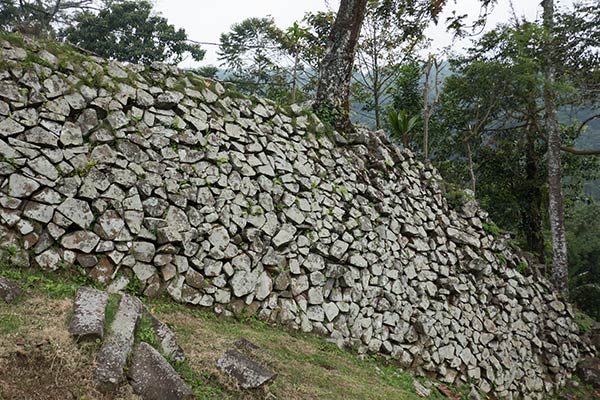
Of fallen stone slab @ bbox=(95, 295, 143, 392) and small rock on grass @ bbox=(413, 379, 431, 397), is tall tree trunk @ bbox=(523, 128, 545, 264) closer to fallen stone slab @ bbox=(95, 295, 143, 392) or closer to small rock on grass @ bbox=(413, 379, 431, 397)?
small rock on grass @ bbox=(413, 379, 431, 397)

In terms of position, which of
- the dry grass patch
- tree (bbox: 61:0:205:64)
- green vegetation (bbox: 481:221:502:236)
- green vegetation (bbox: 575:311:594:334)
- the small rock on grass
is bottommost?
the small rock on grass

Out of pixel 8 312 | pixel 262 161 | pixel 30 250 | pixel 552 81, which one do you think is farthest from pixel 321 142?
pixel 552 81

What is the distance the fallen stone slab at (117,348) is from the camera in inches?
104

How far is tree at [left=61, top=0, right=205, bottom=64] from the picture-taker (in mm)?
17609

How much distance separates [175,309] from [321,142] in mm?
3390

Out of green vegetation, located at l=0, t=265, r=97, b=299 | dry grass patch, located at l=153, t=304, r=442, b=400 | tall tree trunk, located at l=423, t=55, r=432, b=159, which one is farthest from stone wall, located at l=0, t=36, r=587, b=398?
tall tree trunk, located at l=423, t=55, r=432, b=159

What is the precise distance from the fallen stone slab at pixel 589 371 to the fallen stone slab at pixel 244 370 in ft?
24.5

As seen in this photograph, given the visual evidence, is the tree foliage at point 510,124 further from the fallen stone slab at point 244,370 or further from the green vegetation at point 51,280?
the green vegetation at point 51,280

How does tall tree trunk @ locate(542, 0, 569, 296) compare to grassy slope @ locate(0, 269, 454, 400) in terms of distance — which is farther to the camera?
tall tree trunk @ locate(542, 0, 569, 296)

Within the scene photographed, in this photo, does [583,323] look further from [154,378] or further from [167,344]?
[154,378]

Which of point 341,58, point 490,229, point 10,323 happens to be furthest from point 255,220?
point 490,229

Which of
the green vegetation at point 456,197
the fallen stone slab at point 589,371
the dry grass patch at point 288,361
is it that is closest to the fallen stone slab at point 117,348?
the dry grass patch at point 288,361

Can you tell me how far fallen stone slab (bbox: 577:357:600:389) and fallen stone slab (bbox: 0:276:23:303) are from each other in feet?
30.6

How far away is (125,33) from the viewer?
18.3 meters
